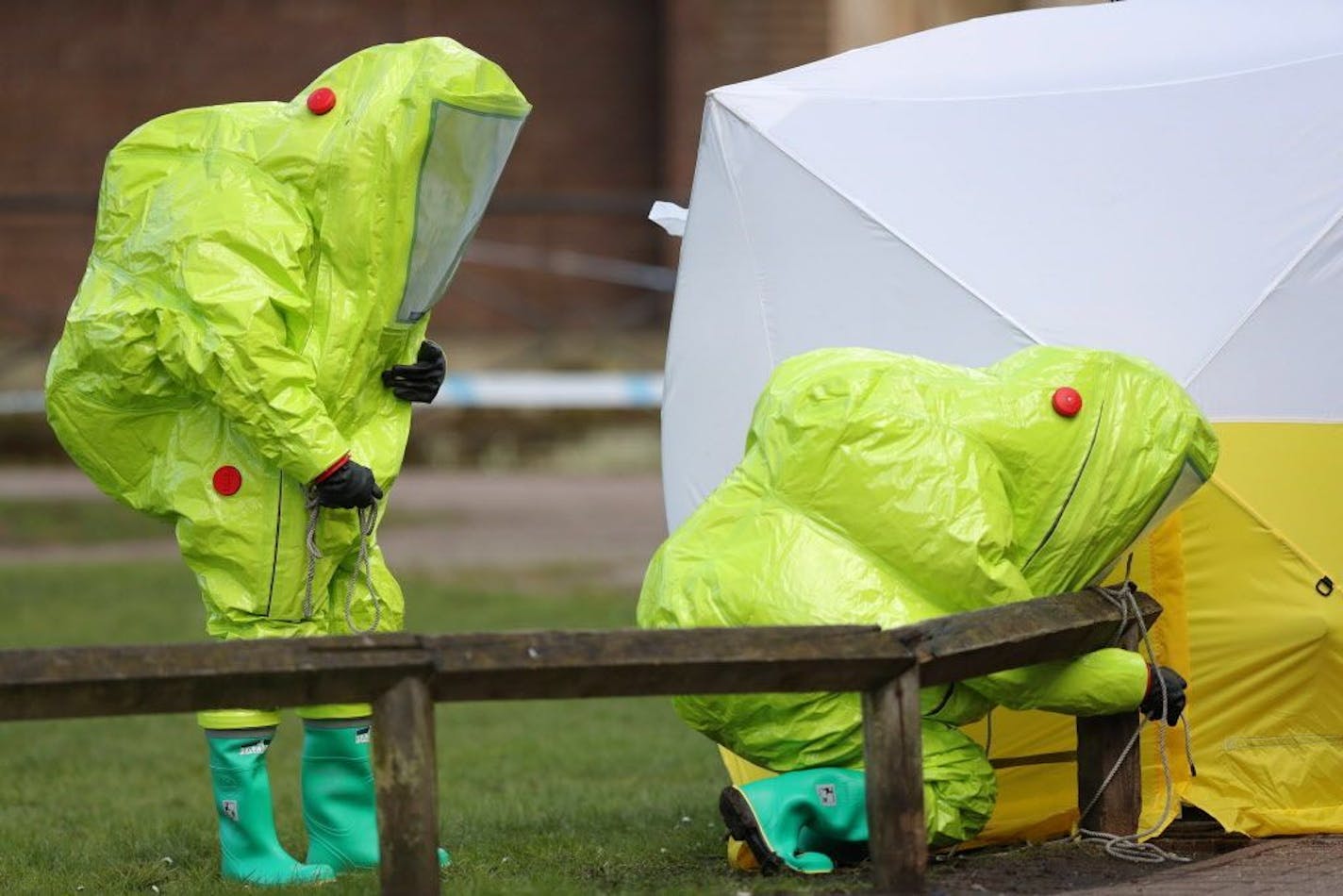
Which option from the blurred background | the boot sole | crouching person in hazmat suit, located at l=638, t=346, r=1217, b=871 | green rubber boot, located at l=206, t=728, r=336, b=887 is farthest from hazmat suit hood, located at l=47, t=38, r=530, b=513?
the blurred background

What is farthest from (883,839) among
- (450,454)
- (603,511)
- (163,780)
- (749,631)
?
(450,454)

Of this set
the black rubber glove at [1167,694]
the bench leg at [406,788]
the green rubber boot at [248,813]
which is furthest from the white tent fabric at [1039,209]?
the bench leg at [406,788]

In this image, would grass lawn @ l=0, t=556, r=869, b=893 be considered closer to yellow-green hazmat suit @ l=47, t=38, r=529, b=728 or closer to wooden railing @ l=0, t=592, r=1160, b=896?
wooden railing @ l=0, t=592, r=1160, b=896

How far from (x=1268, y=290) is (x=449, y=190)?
95.7 inches

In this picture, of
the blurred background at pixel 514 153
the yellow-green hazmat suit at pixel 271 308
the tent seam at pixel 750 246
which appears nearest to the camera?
the yellow-green hazmat suit at pixel 271 308

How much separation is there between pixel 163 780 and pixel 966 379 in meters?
4.27

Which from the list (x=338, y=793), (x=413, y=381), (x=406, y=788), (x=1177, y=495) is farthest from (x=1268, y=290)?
(x=406, y=788)

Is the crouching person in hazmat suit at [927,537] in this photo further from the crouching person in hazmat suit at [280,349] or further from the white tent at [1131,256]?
the crouching person in hazmat suit at [280,349]

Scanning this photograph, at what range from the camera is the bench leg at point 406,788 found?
463 centimetres

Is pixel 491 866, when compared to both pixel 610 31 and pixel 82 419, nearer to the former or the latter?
pixel 82 419

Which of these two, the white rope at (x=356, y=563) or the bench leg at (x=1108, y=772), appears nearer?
the white rope at (x=356, y=563)

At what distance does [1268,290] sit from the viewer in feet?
21.1

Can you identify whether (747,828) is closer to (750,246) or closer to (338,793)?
(338,793)

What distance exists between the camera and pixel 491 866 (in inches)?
228
